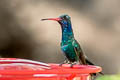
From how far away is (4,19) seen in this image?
350 centimetres

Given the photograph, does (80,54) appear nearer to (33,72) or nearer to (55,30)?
(33,72)

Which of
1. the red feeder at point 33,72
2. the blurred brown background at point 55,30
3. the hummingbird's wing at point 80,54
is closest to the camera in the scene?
the red feeder at point 33,72

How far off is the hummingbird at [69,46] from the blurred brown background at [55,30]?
1.56m

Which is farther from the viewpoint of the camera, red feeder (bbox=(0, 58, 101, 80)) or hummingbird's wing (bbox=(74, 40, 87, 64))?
hummingbird's wing (bbox=(74, 40, 87, 64))

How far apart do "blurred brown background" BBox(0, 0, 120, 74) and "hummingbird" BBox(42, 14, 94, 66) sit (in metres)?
1.56

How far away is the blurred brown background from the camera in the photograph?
11.3 ft

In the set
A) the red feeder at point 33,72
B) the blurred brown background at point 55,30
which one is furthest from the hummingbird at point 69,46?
the blurred brown background at point 55,30

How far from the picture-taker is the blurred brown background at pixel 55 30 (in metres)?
3.45

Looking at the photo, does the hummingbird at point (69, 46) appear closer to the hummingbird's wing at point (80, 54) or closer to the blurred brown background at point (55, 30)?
the hummingbird's wing at point (80, 54)

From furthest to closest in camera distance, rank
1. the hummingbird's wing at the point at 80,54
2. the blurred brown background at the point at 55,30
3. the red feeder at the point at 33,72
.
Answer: the blurred brown background at the point at 55,30 → the hummingbird's wing at the point at 80,54 → the red feeder at the point at 33,72

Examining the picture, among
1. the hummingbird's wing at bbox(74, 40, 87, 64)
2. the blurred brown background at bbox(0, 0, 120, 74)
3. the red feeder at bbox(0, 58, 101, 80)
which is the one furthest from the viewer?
the blurred brown background at bbox(0, 0, 120, 74)

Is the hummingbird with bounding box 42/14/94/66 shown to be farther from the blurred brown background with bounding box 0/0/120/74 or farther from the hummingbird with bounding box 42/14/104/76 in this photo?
the blurred brown background with bounding box 0/0/120/74

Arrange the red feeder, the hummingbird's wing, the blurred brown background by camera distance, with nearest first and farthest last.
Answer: the red feeder < the hummingbird's wing < the blurred brown background

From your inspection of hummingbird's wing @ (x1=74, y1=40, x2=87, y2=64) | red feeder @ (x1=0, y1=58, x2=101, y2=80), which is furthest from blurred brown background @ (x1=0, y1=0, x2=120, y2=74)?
red feeder @ (x1=0, y1=58, x2=101, y2=80)
